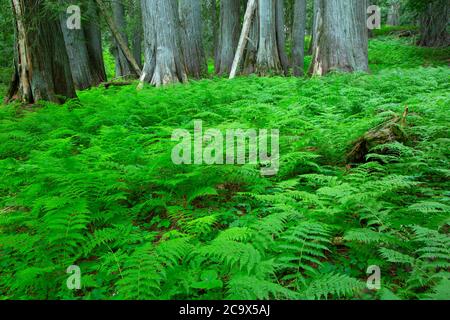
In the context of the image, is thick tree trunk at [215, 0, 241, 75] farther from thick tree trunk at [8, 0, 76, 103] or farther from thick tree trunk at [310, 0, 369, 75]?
thick tree trunk at [8, 0, 76, 103]

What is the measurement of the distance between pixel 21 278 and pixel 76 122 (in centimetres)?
435

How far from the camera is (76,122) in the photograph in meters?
6.21

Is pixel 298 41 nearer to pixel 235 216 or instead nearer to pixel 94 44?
pixel 94 44

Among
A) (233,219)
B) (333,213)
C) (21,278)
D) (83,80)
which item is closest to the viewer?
(21,278)

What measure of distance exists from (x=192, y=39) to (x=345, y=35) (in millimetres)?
6722

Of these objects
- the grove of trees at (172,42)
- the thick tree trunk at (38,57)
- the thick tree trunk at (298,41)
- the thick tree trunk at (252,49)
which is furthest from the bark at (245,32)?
the thick tree trunk at (38,57)

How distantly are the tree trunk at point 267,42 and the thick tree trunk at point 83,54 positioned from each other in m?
5.89

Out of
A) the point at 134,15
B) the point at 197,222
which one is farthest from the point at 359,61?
the point at 134,15

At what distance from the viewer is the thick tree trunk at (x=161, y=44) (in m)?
10.1

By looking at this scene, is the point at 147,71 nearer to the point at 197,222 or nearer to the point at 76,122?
the point at 76,122

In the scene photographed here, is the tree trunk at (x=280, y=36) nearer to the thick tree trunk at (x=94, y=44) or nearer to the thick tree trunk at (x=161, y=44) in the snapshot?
the thick tree trunk at (x=161, y=44)

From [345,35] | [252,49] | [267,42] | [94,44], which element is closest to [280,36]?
[267,42]

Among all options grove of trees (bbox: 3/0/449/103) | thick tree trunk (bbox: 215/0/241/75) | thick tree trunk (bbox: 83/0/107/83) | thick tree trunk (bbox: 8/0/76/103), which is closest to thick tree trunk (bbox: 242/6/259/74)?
grove of trees (bbox: 3/0/449/103)

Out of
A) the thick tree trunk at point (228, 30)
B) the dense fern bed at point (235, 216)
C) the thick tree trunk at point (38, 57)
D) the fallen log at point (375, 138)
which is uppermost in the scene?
the thick tree trunk at point (228, 30)
